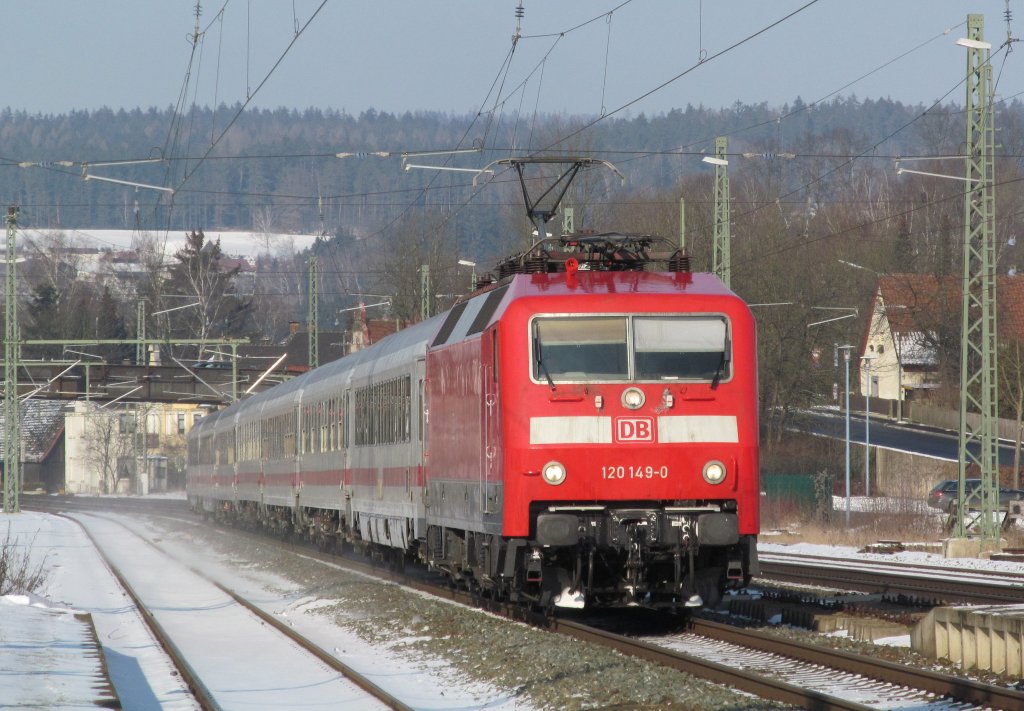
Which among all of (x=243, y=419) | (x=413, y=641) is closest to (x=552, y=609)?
(x=413, y=641)

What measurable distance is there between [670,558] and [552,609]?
6.66ft

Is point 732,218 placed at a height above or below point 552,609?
above

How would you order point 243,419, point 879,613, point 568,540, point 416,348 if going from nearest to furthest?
point 568,540 → point 879,613 → point 416,348 → point 243,419

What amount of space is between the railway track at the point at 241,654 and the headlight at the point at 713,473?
348 cm

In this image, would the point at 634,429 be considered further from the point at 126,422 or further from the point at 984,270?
the point at 126,422

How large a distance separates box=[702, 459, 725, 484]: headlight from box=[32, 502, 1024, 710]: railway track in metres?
1.36

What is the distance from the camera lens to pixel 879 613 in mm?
14789

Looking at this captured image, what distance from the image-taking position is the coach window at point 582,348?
13.9 meters

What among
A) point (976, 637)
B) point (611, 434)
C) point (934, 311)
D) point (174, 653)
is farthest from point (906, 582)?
point (934, 311)

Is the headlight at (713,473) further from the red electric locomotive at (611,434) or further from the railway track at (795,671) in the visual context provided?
the railway track at (795,671)

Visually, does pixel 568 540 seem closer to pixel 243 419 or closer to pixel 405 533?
pixel 405 533

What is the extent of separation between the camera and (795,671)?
11836mm

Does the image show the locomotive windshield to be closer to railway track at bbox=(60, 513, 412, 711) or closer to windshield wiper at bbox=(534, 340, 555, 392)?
windshield wiper at bbox=(534, 340, 555, 392)

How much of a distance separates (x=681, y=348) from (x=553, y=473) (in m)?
1.65
